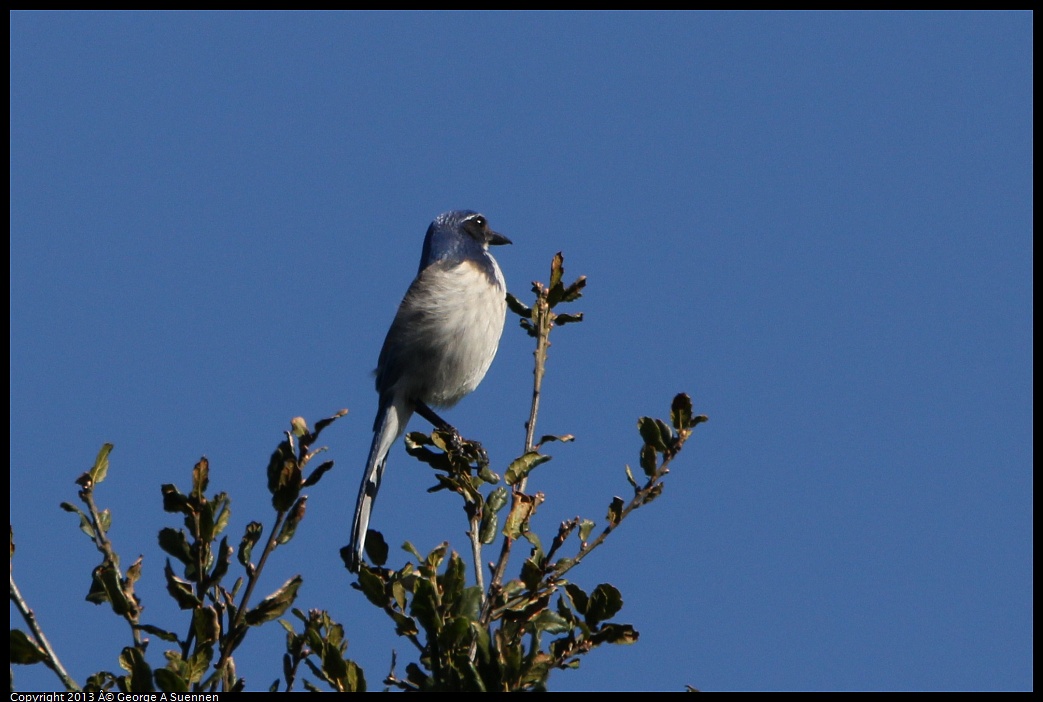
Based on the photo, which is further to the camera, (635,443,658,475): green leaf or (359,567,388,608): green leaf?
(635,443,658,475): green leaf

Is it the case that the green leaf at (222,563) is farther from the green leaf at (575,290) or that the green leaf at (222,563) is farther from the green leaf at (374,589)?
the green leaf at (575,290)

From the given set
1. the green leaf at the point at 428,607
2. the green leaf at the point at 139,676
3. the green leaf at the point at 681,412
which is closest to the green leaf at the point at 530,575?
the green leaf at the point at 428,607

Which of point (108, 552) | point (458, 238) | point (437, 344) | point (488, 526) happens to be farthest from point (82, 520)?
point (458, 238)

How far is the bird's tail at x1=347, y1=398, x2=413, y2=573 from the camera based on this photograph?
210 inches

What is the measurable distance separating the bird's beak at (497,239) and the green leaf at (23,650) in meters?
5.03

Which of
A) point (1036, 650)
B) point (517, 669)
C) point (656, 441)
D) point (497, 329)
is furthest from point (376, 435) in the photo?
point (1036, 650)

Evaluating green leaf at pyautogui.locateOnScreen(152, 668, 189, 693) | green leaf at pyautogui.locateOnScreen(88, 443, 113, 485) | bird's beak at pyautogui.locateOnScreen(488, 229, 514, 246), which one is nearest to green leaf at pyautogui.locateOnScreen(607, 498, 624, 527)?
green leaf at pyautogui.locateOnScreen(152, 668, 189, 693)

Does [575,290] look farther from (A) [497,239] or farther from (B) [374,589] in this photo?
(A) [497,239]

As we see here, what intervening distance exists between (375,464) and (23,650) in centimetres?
308

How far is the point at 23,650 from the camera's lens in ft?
10.1

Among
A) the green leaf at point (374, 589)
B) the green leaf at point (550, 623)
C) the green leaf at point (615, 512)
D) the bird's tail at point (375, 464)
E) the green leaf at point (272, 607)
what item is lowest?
the green leaf at point (272, 607)

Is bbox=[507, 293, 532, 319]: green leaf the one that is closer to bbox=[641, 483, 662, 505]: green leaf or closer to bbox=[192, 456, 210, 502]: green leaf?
bbox=[641, 483, 662, 505]: green leaf

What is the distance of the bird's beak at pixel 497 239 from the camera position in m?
7.69

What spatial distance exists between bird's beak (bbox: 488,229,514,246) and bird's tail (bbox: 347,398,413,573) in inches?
61.5
